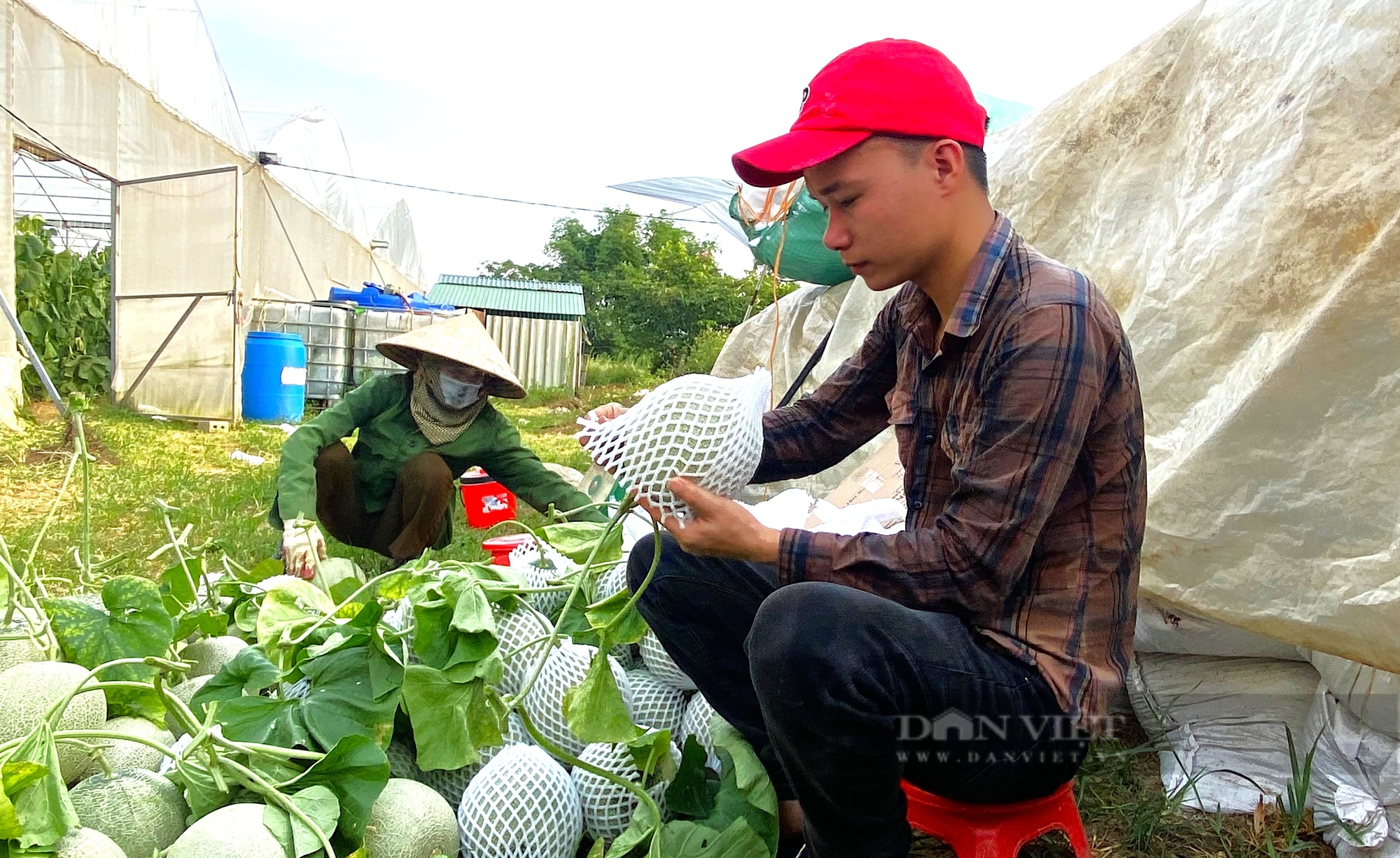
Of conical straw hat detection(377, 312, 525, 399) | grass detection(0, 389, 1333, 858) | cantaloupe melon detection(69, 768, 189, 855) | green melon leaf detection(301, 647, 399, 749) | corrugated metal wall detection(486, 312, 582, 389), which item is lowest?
corrugated metal wall detection(486, 312, 582, 389)

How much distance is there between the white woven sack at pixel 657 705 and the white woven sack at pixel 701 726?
0.02 m

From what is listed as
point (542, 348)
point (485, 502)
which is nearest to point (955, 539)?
point (485, 502)

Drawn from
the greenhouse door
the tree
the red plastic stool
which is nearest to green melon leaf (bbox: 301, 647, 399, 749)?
the red plastic stool

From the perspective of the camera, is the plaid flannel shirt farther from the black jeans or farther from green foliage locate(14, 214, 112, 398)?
green foliage locate(14, 214, 112, 398)

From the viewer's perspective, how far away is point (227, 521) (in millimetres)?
4816

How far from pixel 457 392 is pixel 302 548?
959 millimetres

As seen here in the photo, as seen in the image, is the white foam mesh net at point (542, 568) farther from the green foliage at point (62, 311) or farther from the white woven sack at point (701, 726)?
the green foliage at point (62, 311)

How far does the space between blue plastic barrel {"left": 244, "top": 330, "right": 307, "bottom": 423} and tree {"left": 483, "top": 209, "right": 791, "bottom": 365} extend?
12.7 m

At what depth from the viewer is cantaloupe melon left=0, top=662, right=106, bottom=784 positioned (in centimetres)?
172

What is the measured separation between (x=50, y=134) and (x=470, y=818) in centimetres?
834

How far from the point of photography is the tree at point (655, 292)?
2525 centimetres

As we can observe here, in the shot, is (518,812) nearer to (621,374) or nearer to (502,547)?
(502,547)

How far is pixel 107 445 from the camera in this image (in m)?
7.03

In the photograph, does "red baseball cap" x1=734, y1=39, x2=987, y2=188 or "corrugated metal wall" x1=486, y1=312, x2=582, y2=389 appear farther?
"corrugated metal wall" x1=486, y1=312, x2=582, y2=389
